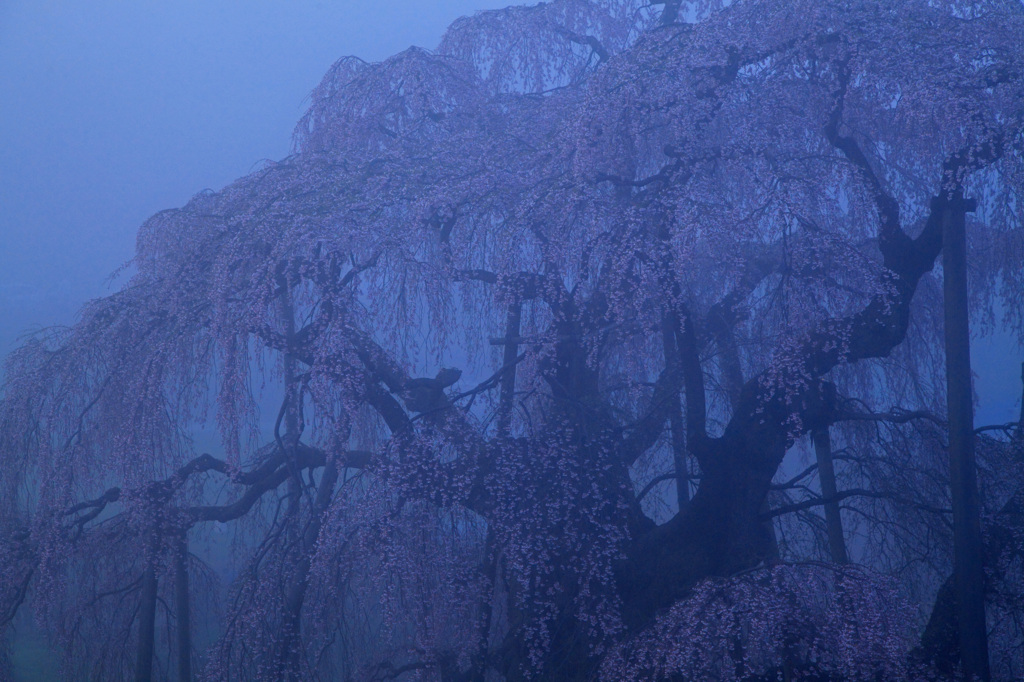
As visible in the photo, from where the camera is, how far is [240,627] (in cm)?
507

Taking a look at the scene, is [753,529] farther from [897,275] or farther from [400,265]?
[400,265]

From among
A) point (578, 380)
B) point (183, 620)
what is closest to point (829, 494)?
point (578, 380)

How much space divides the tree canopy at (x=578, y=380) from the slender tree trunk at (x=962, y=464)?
28 cm

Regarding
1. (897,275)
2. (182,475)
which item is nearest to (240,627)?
(182,475)

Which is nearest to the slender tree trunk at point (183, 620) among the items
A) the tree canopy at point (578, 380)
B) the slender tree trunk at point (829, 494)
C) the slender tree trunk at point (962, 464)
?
the tree canopy at point (578, 380)

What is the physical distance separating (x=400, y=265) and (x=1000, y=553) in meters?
4.38

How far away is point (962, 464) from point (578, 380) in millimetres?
2531

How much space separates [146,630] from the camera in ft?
20.3

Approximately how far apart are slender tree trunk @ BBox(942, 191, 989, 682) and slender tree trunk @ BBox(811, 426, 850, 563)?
104 centimetres

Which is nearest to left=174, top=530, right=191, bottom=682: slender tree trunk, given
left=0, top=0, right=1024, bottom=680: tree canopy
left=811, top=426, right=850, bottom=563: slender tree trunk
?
left=0, top=0, right=1024, bottom=680: tree canopy

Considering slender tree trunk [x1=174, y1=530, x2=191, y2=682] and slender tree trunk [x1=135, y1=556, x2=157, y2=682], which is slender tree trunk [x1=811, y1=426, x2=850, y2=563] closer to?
slender tree trunk [x1=174, y1=530, x2=191, y2=682]

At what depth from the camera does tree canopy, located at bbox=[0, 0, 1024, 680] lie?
4.67 metres

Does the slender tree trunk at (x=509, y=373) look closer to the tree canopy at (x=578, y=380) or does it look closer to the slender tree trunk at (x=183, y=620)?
the tree canopy at (x=578, y=380)

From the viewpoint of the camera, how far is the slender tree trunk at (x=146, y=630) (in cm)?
605
